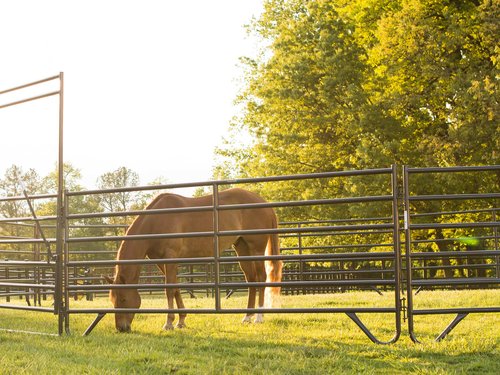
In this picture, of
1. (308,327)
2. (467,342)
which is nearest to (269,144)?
(308,327)

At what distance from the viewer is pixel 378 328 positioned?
6754 millimetres

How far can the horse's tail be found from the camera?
26.6ft

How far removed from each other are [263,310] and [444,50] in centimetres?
1413

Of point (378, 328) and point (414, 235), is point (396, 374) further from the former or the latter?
point (414, 235)

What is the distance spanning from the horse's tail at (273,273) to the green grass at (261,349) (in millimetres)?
277

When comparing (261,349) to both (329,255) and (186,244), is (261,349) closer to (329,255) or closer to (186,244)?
(329,255)

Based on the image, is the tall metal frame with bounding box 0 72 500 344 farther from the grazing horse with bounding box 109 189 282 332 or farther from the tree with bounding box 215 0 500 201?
the tree with bounding box 215 0 500 201

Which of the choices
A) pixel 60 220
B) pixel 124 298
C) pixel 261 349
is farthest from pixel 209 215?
pixel 261 349

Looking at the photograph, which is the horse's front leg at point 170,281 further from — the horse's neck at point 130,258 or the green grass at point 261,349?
the horse's neck at point 130,258

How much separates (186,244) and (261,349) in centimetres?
333

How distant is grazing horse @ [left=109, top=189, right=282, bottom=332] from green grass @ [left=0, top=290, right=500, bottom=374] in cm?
41

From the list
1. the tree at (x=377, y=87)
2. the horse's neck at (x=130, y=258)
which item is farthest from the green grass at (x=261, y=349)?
the tree at (x=377, y=87)

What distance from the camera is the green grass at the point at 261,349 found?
4.75 metres

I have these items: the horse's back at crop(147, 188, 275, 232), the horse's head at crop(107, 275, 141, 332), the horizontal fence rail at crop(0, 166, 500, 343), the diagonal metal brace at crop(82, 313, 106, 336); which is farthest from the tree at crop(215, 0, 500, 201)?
the diagonal metal brace at crop(82, 313, 106, 336)
